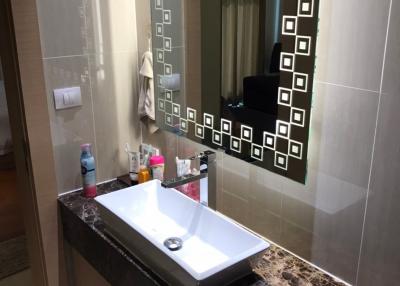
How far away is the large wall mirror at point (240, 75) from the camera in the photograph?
1366 mm

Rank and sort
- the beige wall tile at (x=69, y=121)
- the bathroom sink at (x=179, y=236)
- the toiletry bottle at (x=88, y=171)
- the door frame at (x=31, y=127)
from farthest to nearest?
the toiletry bottle at (x=88, y=171), the beige wall tile at (x=69, y=121), the door frame at (x=31, y=127), the bathroom sink at (x=179, y=236)

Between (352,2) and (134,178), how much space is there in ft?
4.23

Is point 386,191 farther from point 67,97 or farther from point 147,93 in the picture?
point 67,97

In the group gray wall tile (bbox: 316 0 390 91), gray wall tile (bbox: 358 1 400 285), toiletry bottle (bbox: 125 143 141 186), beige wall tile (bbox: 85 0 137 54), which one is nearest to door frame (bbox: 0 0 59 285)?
beige wall tile (bbox: 85 0 137 54)

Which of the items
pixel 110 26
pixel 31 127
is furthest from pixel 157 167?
pixel 110 26

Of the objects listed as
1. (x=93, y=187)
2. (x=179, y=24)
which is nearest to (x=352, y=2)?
(x=179, y=24)

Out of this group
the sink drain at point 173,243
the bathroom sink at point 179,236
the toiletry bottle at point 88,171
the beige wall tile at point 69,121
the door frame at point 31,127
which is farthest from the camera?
the toiletry bottle at point 88,171

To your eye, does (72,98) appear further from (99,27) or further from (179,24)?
(179,24)

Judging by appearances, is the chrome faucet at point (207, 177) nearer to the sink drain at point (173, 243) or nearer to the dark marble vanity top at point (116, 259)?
the sink drain at point (173, 243)

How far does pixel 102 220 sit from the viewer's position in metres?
1.77

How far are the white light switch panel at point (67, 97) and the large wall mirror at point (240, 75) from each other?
1.19ft

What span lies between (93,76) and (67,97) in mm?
158

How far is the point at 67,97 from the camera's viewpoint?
6.34ft

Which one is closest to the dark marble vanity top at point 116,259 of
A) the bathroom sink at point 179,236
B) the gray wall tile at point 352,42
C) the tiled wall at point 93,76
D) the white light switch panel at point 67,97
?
the bathroom sink at point 179,236
